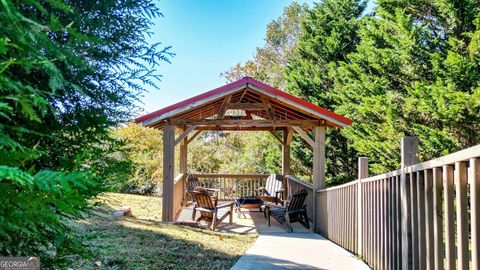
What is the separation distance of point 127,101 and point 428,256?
7.60ft

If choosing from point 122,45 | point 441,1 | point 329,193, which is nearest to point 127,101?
point 122,45

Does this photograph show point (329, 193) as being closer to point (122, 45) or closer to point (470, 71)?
point (470, 71)

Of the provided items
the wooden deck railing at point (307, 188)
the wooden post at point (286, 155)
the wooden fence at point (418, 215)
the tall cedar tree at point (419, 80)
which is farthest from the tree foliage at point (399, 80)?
the wooden fence at point (418, 215)

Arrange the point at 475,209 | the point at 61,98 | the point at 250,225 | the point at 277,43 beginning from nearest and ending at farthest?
the point at 475,209 → the point at 61,98 → the point at 250,225 → the point at 277,43

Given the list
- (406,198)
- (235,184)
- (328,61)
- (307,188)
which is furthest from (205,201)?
(328,61)

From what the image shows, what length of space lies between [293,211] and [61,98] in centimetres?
673

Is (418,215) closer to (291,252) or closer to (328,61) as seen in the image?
(291,252)

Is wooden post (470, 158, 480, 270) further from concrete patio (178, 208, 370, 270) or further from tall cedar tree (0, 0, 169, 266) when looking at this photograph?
concrete patio (178, 208, 370, 270)

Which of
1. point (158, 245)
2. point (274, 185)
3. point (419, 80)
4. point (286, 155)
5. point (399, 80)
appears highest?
point (399, 80)

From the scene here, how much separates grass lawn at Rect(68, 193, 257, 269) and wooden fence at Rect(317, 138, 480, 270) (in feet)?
5.93

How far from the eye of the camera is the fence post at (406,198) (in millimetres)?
3115

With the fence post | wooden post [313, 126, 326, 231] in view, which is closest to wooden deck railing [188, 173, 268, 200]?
wooden post [313, 126, 326, 231]

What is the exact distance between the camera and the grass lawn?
14.3 ft

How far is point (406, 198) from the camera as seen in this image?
319 cm
